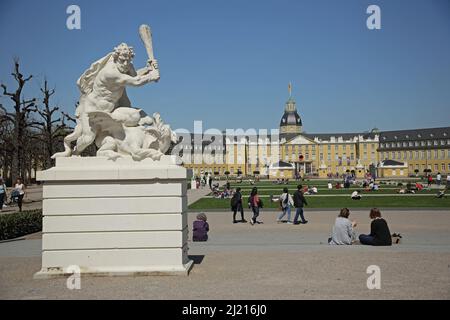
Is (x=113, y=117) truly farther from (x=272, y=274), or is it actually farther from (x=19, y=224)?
(x=19, y=224)

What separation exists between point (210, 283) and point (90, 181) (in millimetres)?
2462

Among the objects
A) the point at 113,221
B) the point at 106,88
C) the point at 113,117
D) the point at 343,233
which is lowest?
the point at 343,233

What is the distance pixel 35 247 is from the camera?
12.9 m

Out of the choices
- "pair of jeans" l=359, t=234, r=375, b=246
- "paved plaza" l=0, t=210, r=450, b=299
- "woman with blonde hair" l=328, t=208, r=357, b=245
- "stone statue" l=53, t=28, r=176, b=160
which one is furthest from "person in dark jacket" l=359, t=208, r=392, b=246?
"stone statue" l=53, t=28, r=176, b=160

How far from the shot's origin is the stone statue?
29.2 feet

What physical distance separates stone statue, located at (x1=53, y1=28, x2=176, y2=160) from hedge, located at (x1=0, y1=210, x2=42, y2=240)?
24.4 ft

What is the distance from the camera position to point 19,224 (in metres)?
16.2

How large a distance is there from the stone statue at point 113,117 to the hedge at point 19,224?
7423 millimetres

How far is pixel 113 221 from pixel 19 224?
8985mm

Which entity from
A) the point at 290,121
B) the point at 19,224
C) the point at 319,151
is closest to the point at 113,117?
the point at 19,224

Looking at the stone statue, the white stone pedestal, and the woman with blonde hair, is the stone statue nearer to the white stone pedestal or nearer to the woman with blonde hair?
the white stone pedestal

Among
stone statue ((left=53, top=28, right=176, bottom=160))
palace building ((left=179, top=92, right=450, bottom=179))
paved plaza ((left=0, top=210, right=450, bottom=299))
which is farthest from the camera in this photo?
palace building ((left=179, top=92, right=450, bottom=179))

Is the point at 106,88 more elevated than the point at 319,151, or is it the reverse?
the point at 319,151
